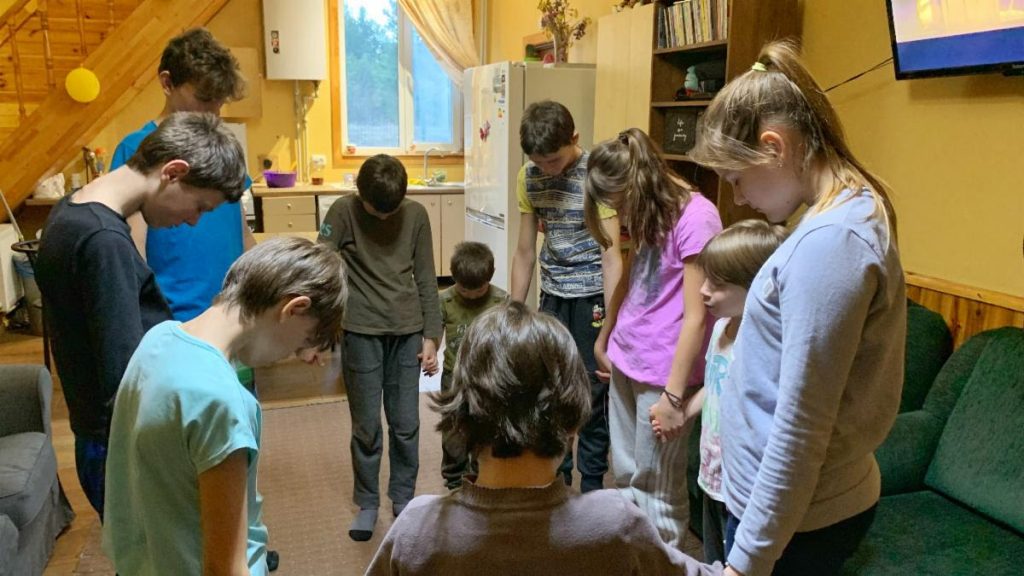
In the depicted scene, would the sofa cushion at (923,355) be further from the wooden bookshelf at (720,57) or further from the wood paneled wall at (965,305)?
the wooden bookshelf at (720,57)

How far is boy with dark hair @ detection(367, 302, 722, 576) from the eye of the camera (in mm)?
856

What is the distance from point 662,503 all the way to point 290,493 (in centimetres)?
146

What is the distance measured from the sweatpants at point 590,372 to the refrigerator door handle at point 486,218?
2.09 metres

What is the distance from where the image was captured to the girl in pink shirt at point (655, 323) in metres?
1.80

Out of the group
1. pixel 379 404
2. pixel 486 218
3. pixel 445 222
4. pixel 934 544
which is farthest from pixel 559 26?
pixel 934 544

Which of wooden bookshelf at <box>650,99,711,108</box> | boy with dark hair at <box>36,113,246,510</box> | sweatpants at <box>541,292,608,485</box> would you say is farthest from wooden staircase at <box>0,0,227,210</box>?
boy with dark hair at <box>36,113,246,510</box>

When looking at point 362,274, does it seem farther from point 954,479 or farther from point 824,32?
point 824,32

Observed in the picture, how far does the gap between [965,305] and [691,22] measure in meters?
1.63

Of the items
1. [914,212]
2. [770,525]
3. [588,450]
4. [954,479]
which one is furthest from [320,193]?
[770,525]

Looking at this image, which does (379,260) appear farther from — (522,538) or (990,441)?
(990,441)

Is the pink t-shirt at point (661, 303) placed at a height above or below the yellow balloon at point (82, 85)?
below

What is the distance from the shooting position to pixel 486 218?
4.84m

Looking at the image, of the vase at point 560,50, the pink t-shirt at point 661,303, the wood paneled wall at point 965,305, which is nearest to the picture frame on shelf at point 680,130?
the wood paneled wall at point 965,305

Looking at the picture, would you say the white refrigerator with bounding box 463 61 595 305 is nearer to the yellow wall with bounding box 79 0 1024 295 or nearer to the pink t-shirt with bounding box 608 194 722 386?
the yellow wall with bounding box 79 0 1024 295
